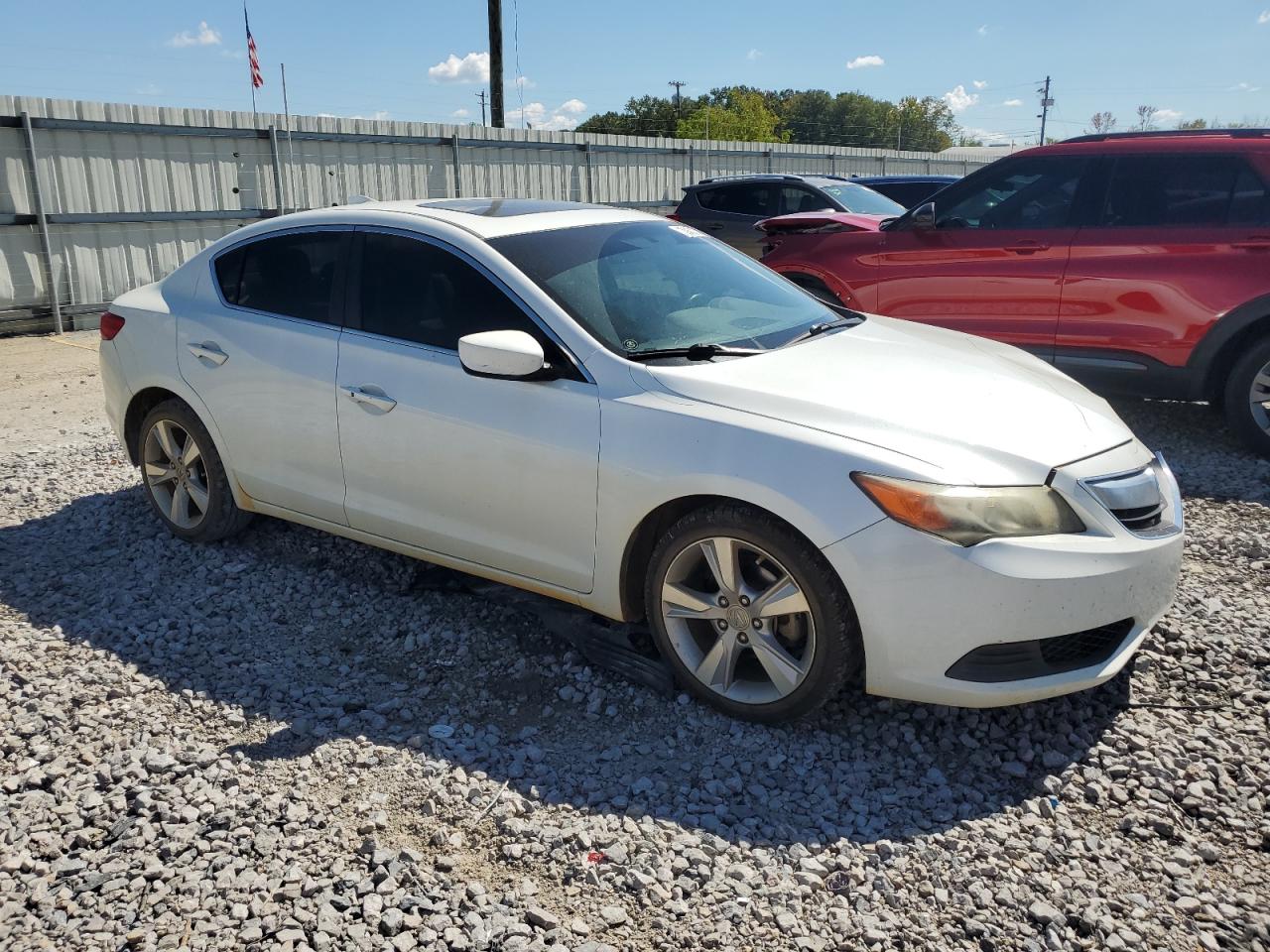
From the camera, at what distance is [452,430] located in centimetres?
398

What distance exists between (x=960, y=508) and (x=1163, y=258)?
442cm

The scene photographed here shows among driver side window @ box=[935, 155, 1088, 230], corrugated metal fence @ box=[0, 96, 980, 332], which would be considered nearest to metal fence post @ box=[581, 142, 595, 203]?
corrugated metal fence @ box=[0, 96, 980, 332]

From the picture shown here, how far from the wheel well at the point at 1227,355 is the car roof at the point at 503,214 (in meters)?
3.87

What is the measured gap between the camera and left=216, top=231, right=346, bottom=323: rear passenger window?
4.55 metres

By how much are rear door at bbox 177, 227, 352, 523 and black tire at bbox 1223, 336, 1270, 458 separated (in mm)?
5205

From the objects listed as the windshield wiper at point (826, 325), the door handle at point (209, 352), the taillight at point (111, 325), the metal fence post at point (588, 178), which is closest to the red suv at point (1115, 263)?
the windshield wiper at point (826, 325)

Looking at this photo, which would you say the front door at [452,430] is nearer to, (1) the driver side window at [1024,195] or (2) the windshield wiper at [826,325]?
(2) the windshield wiper at [826,325]

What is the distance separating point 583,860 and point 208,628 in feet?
7.25

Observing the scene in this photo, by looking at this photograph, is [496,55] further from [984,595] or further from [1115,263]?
[984,595]

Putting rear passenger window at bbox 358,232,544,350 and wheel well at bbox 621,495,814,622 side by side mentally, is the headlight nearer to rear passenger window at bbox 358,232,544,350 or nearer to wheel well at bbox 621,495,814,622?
wheel well at bbox 621,495,814,622

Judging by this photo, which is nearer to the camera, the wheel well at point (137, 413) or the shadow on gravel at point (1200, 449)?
the wheel well at point (137, 413)

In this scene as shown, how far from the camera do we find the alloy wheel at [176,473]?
202 inches

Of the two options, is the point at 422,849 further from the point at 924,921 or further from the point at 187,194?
the point at 187,194

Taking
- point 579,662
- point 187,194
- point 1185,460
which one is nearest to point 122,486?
point 579,662
